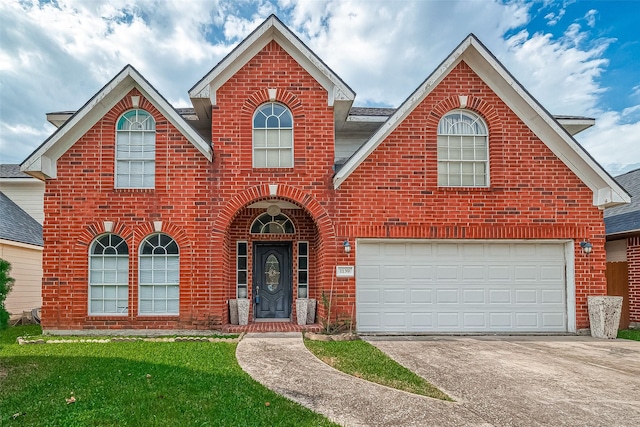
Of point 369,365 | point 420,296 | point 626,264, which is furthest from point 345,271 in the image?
point 626,264

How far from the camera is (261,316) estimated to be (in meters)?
13.1

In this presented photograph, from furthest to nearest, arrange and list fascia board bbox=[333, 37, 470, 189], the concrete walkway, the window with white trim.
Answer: the window with white trim → fascia board bbox=[333, 37, 470, 189] → the concrete walkway

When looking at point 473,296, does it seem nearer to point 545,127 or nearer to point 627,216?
point 545,127

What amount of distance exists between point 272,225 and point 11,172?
12.8 metres

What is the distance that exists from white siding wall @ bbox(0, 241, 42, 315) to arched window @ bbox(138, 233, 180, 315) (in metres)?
5.76

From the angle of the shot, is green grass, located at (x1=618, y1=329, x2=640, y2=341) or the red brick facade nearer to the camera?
the red brick facade

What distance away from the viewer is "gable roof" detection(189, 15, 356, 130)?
443 inches

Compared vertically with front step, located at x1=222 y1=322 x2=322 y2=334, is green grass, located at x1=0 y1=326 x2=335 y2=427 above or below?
above

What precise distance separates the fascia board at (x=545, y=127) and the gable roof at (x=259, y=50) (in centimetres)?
338

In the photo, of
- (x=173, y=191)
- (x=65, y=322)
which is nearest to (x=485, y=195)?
(x=173, y=191)

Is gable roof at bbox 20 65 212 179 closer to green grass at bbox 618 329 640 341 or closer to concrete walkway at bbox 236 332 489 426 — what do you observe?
concrete walkway at bbox 236 332 489 426

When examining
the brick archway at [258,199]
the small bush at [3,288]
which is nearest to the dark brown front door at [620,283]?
the brick archway at [258,199]

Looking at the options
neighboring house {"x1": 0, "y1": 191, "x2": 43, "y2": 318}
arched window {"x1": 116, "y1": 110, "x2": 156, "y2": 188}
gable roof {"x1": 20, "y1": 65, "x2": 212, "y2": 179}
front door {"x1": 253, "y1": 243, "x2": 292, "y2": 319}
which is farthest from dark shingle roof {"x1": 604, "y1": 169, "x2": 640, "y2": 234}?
neighboring house {"x1": 0, "y1": 191, "x2": 43, "y2": 318}

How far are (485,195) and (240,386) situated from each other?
25.9 ft
